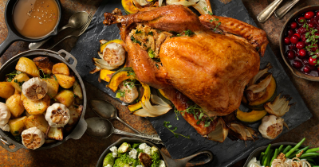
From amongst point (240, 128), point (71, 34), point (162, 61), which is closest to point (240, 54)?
point (162, 61)

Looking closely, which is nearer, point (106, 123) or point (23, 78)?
point (23, 78)

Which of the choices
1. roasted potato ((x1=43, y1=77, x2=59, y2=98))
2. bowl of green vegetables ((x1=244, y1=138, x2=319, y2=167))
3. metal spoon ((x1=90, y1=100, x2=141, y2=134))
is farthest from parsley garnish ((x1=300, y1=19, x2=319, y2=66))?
roasted potato ((x1=43, y1=77, x2=59, y2=98))

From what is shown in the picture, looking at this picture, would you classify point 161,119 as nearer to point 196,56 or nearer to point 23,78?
point 196,56

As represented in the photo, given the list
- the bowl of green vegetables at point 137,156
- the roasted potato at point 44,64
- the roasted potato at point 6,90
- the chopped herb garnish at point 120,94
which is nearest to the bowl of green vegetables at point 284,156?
the bowl of green vegetables at point 137,156

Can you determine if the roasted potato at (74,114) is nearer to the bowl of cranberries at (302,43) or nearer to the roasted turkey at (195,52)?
the roasted turkey at (195,52)

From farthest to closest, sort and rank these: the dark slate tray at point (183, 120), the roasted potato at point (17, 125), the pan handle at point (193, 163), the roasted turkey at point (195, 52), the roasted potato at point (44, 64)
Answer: the dark slate tray at point (183, 120), the pan handle at point (193, 163), the roasted potato at point (44, 64), the roasted potato at point (17, 125), the roasted turkey at point (195, 52)

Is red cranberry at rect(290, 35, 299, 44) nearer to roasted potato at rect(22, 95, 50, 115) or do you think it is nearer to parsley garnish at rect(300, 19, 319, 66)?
parsley garnish at rect(300, 19, 319, 66)
